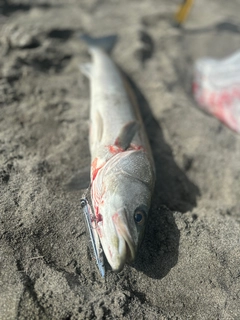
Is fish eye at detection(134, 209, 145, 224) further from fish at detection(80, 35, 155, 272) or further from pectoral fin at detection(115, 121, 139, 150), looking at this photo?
pectoral fin at detection(115, 121, 139, 150)

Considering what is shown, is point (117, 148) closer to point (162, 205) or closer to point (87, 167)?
point (87, 167)

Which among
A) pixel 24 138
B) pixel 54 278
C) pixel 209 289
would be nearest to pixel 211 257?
pixel 209 289

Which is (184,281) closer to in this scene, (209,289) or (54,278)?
(209,289)

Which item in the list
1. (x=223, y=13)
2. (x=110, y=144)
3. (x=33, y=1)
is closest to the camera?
(x=110, y=144)

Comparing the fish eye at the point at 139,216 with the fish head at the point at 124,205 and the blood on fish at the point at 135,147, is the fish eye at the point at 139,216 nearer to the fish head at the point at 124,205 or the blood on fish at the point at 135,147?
the fish head at the point at 124,205

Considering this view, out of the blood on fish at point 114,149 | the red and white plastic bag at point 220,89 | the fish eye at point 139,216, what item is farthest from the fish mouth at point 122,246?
the red and white plastic bag at point 220,89
